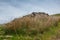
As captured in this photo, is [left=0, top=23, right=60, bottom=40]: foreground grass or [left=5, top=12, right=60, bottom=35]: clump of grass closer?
[left=0, top=23, right=60, bottom=40]: foreground grass

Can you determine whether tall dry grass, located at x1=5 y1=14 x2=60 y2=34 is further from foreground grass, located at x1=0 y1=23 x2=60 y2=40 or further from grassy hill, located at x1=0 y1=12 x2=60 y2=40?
foreground grass, located at x1=0 y1=23 x2=60 y2=40

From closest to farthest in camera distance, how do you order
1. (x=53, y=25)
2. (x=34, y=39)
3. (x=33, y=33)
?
1. (x=34, y=39)
2. (x=33, y=33)
3. (x=53, y=25)

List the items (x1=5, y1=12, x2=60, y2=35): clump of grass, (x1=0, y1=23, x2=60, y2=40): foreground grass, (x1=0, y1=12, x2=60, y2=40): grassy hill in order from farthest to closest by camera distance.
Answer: (x1=5, y1=12, x2=60, y2=35): clump of grass → (x1=0, y1=12, x2=60, y2=40): grassy hill → (x1=0, y1=23, x2=60, y2=40): foreground grass

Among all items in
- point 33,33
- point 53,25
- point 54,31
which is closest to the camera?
point 33,33

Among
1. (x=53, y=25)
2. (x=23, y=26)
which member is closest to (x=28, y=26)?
(x=23, y=26)

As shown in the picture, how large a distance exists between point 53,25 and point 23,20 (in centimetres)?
181

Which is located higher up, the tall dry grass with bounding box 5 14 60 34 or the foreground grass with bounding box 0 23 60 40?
the tall dry grass with bounding box 5 14 60 34

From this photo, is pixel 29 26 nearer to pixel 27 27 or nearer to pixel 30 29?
pixel 27 27

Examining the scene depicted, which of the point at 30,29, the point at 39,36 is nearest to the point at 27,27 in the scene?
the point at 30,29

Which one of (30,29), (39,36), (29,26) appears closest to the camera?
(39,36)

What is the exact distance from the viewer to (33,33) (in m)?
9.22

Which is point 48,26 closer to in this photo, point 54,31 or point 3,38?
point 54,31

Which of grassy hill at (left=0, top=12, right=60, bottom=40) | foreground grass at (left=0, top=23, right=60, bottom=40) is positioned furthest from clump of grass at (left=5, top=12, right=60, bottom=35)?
foreground grass at (left=0, top=23, right=60, bottom=40)

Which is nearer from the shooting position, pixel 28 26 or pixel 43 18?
pixel 28 26
